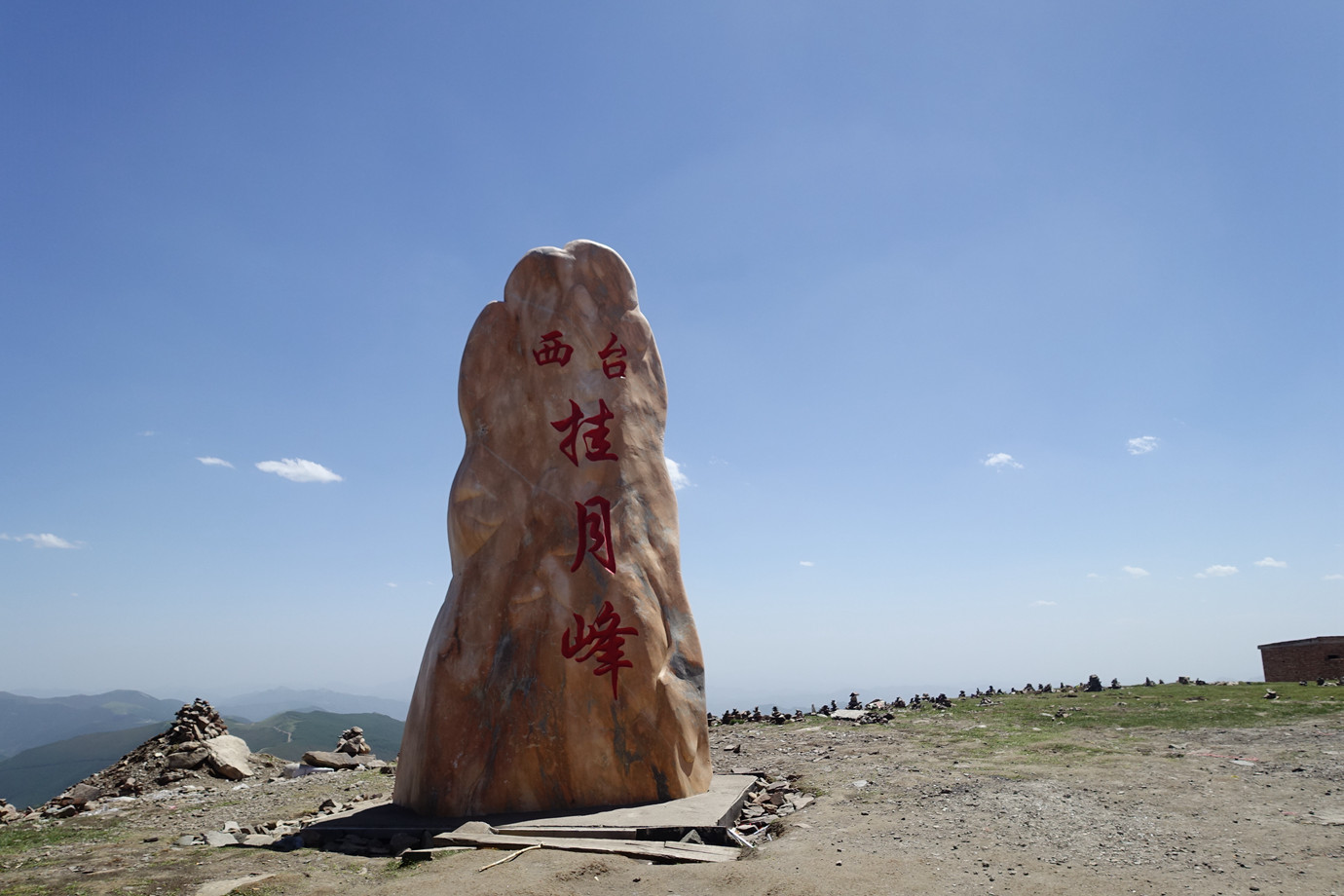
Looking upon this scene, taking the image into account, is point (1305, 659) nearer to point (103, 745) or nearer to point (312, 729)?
point (312, 729)

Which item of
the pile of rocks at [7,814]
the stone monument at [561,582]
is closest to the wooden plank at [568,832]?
the stone monument at [561,582]

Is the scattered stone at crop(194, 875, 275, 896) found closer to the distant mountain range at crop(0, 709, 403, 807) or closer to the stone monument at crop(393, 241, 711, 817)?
the stone monument at crop(393, 241, 711, 817)

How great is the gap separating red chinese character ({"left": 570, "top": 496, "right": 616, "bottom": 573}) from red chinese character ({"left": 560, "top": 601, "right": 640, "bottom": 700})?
0.55m

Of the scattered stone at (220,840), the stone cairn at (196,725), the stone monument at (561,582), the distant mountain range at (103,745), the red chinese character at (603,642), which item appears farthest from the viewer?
the distant mountain range at (103,745)

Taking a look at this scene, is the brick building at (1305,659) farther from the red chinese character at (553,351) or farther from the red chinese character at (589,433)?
the red chinese character at (553,351)

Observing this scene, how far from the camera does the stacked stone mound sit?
11938 mm

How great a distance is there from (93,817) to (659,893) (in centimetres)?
857

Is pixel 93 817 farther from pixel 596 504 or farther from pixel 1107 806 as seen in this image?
pixel 1107 806

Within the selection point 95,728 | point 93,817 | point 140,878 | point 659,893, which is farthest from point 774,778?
point 95,728

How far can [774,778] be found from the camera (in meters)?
9.72

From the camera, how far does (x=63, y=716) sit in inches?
6289

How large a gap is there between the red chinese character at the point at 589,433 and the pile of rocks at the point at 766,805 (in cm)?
407

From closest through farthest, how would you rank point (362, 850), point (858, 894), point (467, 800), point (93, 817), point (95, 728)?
point (858, 894), point (362, 850), point (467, 800), point (93, 817), point (95, 728)

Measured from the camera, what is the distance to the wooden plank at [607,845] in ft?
20.0
